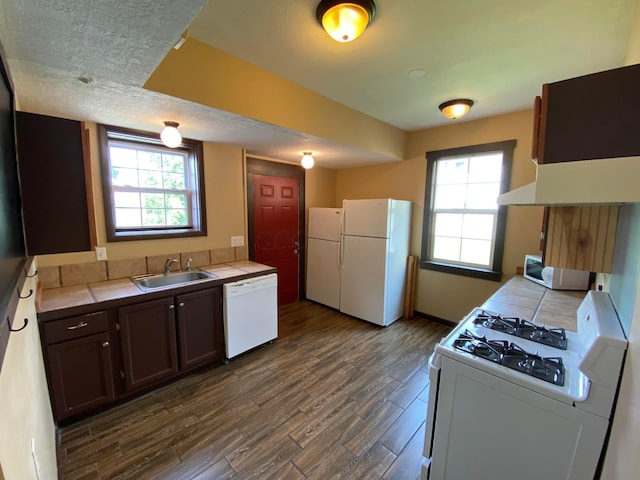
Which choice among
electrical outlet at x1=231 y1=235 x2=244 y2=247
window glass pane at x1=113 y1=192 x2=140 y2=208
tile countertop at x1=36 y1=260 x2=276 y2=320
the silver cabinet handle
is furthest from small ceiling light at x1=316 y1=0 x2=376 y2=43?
the silver cabinet handle

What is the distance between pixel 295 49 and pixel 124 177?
1.93 metres

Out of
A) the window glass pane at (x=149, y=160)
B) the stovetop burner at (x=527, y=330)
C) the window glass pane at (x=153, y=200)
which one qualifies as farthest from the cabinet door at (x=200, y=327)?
the stovetop burner at (x=527, y=330)

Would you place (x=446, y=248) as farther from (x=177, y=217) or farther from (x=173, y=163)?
(x=173, y=163)

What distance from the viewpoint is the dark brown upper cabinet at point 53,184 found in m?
1.24

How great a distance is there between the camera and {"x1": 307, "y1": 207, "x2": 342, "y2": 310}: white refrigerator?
379cm

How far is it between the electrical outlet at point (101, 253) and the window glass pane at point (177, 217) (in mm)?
612

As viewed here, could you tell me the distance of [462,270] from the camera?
3.29 meters

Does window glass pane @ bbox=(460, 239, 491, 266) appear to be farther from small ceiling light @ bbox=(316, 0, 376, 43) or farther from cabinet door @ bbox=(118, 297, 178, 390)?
cabinet door @ bbox=(118, 297, 178, 390)

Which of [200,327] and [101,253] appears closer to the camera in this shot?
[101,253]

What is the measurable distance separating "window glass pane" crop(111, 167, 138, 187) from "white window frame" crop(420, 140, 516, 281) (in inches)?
133

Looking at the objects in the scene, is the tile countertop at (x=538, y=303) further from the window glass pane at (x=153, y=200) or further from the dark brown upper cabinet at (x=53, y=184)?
the window glass pane at (x=153, y=200)

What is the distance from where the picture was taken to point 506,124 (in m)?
2.88

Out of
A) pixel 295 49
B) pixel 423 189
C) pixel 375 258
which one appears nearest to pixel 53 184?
pixel 295 49

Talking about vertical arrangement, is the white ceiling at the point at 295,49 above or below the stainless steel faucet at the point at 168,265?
above
